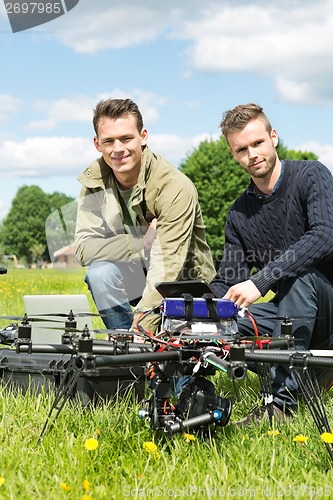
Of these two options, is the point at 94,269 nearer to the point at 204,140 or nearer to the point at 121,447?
the point at 121,447

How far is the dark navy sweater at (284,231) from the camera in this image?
457 cm

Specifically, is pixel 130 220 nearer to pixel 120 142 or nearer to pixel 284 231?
pixel 120 142

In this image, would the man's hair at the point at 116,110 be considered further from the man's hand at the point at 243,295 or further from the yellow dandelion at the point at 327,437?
the yellow dandelion at the point at 327,437

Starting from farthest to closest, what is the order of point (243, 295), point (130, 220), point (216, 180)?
point (216, 180), point (130, 220), point (243, 295)

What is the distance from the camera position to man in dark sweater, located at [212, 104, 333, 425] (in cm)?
450

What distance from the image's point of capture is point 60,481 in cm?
309

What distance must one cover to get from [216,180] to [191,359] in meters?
42.4

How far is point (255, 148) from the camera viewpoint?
504cm

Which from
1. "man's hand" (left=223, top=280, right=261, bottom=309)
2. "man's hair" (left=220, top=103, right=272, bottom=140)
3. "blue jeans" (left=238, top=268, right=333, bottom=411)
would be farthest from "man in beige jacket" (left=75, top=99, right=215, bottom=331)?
"blue jeans" (left=238, top=268, right=333, bottom=411)

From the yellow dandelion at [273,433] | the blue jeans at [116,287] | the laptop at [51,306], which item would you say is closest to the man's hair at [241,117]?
the blue jeans at [116,287]

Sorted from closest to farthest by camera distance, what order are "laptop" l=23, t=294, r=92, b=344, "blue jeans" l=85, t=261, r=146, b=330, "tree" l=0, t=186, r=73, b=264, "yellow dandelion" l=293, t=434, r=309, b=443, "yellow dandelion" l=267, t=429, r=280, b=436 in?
"yellow dandelion" l=293, t=434, r=309, b=443 → "yellow dandelion" l=267, t=429, r=280, b=436 → "laptop" l=23, t=294, r=92, b=344 → "blue jeans" l=85, t=261, r=146, b=330 → "tree" l=0, t=186, r=73, b=264

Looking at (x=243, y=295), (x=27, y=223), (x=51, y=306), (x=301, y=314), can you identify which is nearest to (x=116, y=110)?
(x=51, y=306)

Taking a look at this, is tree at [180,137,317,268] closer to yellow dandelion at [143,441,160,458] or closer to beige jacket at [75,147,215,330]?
beige jacket at [75,147,215,330]

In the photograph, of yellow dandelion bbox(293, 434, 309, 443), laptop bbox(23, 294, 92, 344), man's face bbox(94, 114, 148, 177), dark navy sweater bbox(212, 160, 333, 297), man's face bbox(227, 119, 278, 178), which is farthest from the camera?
laptop bbox(23, 294, 92, 344)
